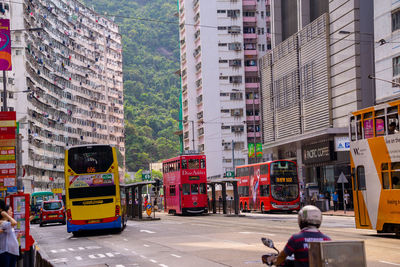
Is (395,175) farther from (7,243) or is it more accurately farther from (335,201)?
(335,201)

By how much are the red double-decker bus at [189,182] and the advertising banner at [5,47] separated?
27470 mm

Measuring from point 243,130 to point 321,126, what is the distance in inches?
1993

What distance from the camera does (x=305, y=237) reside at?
7812mm

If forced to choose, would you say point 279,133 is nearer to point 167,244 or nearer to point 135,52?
point 167,244

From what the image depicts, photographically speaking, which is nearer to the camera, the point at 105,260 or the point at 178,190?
the point at 105,260

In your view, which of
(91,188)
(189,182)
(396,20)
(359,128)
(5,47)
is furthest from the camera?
(189,182)

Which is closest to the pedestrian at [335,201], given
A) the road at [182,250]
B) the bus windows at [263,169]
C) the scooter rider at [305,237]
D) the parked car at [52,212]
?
the bus windows at [263,169]

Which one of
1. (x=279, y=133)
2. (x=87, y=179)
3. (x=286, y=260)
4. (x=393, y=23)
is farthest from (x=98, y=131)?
(x=286, y=260)

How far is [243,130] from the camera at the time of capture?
10750 cm

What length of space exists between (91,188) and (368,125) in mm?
Result: 12230

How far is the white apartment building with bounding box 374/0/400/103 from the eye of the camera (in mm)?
43156

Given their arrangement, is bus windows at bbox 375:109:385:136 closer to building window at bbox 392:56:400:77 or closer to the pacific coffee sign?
building window at bbox 392:56:400:77

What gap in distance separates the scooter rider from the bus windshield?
24.0 m

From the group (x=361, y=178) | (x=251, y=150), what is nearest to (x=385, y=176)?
(x=361, y=178)
